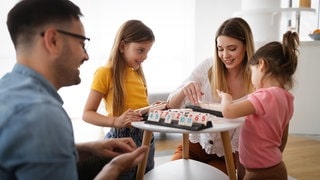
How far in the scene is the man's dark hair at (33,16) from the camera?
2.45ft

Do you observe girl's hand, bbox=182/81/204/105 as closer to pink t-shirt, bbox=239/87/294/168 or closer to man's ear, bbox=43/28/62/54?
pink t-shirt, bbox=239/87/294/168

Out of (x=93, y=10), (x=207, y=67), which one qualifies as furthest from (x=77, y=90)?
(x=207, y=67)

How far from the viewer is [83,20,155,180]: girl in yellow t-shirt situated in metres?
1.45

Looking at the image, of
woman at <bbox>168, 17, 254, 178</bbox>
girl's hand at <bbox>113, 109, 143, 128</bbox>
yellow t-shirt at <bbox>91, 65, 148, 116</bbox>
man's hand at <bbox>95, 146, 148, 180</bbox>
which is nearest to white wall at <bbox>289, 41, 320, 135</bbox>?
woman at <bbox>168, 17, 254, 178</bbox>

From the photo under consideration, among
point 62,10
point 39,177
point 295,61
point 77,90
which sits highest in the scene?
point 62,10

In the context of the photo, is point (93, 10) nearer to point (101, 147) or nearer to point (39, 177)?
point (101, 147)

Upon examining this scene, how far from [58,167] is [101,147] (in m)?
0.40

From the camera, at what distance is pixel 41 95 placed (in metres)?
0.67

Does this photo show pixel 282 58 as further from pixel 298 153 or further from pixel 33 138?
pixel 298 153

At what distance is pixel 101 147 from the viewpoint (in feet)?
3.39

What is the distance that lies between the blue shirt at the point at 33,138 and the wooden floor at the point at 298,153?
6.29 ft

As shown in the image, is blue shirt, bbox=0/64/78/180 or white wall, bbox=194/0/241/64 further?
white wall, bbox=194/0/241/64

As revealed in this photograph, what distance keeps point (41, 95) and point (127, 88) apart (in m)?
0.86

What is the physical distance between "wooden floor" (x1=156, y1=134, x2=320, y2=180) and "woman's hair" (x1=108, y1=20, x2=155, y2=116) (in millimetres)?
1293
